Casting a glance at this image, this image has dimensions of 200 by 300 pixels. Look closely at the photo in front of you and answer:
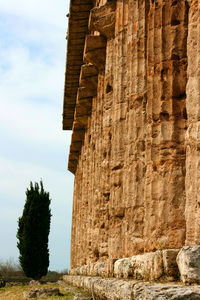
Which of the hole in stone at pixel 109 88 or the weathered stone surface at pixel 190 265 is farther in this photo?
the hole in stone at pixel 109 88

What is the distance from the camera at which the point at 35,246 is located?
38156 millimetres

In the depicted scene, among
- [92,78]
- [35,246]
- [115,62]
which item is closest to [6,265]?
[35,246]

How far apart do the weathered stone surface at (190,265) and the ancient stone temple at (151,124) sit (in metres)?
0.35

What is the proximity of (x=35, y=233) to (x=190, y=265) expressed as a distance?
3392 cm

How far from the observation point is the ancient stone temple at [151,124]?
20.7ft

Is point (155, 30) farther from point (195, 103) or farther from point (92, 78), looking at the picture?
point (92, 78)

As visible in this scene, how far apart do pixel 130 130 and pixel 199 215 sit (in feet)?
14.6

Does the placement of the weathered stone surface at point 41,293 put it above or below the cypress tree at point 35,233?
below

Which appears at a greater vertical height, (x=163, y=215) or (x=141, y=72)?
(x=141, y=72)

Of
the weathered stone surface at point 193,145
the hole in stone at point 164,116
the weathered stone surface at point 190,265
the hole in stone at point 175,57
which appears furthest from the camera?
the hole in stone at point 175,57

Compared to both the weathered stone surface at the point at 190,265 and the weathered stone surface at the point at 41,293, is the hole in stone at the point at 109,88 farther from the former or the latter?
the weathered stone surface at the point at 190,265

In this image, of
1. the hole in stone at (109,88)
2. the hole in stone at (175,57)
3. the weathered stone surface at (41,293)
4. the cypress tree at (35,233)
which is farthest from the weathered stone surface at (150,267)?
the cypress tree at (35,233)

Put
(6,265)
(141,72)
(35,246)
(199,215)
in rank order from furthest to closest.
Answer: (6,265), (35,246), (141,72), (199,215)

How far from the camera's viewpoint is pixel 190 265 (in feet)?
17.9
